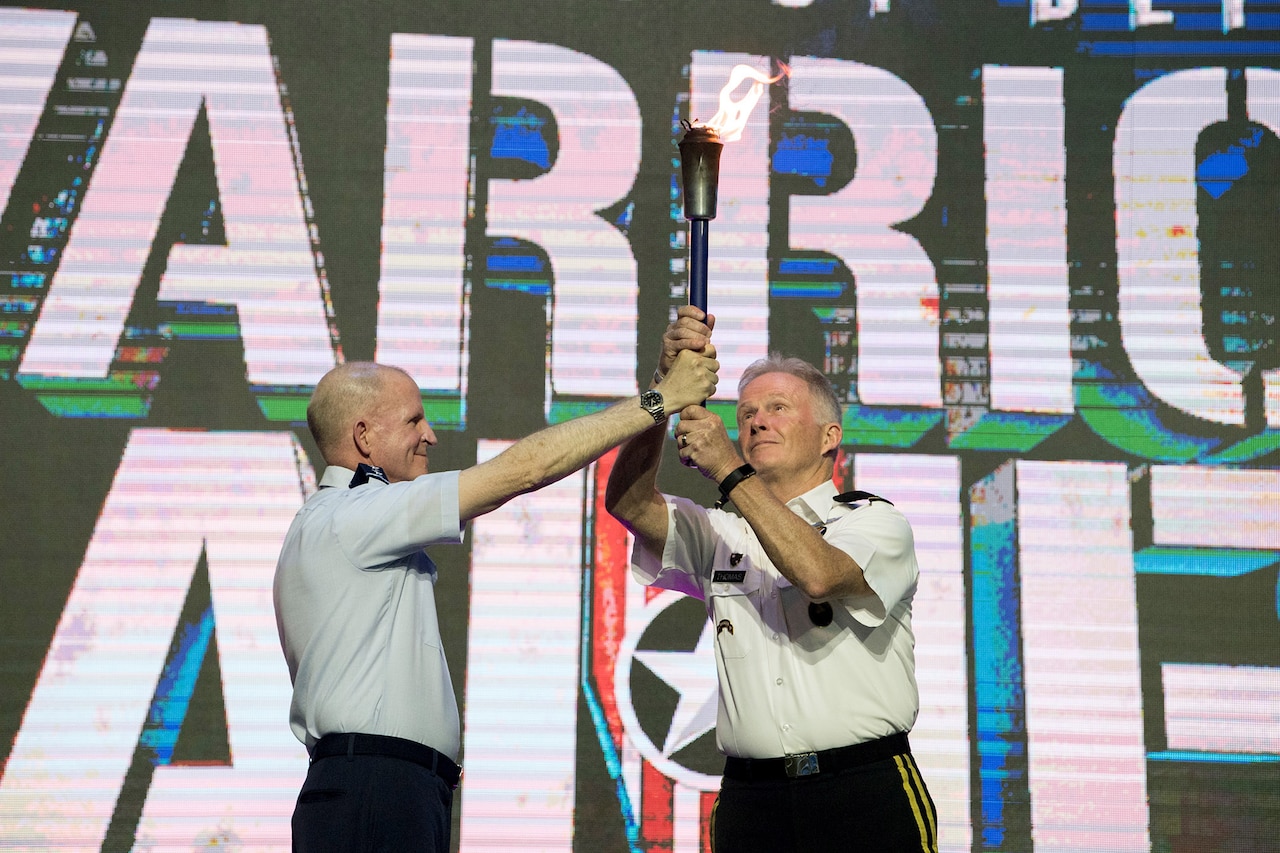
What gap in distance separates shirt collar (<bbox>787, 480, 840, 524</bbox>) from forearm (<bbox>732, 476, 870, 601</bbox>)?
0.29 metres

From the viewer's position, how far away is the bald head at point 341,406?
2412 mm

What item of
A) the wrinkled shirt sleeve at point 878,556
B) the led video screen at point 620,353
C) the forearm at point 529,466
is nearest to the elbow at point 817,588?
the wrinkled shirt sleeve at point 878,556

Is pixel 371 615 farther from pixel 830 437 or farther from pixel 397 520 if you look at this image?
pixel 830 437

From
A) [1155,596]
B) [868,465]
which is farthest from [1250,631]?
[868,465]

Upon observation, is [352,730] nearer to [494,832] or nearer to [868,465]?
[494,832]

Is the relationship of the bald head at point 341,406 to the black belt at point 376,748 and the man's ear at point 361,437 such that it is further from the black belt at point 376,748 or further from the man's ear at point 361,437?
the black belt at point 376,748

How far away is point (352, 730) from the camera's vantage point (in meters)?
2.18

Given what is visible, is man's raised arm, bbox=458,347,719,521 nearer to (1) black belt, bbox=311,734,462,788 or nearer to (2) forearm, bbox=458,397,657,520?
(2) forearm, bbox=458,397,657,520

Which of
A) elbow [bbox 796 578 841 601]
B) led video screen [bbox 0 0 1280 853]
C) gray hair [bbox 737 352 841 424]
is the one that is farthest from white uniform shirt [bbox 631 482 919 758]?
led video screen [bbox 0 0 1280 853]

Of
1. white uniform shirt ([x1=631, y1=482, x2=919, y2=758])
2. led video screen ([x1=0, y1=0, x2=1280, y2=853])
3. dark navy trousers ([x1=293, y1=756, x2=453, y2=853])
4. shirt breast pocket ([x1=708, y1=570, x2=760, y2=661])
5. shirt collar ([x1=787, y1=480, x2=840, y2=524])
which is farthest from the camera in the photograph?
led video screen ([x1=0, y1=0, x2=1280, y2=853])

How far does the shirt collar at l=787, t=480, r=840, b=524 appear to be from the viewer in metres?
2.57

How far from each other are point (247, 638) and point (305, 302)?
107 cm

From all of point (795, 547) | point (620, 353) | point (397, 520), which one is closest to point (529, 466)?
point (397, 520)

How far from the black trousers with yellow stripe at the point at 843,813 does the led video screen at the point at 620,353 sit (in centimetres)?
144
